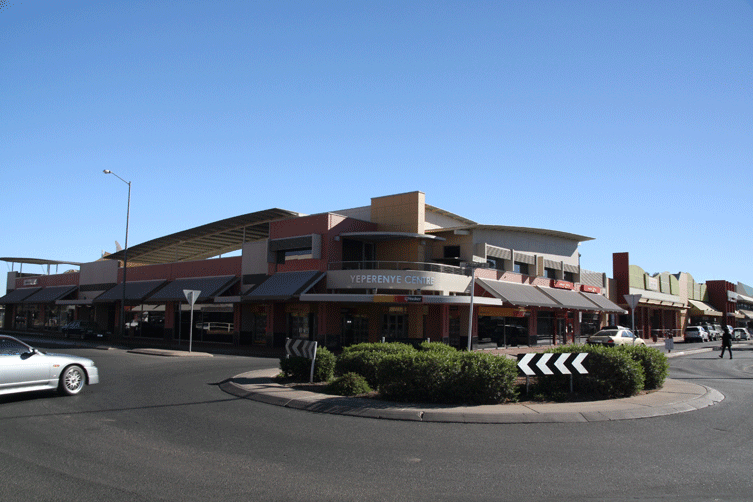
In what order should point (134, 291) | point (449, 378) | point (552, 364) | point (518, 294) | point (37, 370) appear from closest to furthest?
point (449, 378) < point (37, 370) < point (552, 364) < point (518, 294) < point (134, 291)

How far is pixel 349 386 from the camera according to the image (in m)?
12.8

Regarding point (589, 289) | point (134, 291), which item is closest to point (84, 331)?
point (134, 291)

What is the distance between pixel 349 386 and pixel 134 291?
3462cm

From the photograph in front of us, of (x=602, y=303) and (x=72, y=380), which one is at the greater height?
(x=602, y=303)

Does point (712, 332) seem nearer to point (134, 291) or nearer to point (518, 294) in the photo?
point (518, 294)

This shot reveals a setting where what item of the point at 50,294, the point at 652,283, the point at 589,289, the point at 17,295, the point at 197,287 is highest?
the point at 652,283

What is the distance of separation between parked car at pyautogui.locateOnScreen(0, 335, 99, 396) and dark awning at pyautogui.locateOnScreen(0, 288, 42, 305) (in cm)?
4957

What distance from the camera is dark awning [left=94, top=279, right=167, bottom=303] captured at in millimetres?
40469

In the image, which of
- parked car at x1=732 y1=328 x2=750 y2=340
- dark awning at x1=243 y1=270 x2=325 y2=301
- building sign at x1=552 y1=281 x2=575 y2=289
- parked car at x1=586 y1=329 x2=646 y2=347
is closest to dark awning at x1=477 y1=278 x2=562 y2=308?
building sign at x1=552 y1=281 x2=575 y2=289

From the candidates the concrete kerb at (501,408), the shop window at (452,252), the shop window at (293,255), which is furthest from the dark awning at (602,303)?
the concrete kerb at (501,408)

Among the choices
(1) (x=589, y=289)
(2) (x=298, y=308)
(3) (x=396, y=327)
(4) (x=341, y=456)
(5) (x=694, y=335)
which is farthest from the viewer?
(5) (x=694, y=335)

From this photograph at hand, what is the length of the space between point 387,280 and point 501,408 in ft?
63.4

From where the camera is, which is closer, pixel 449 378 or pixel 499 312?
pixel 449 378

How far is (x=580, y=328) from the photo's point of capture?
146 feet
